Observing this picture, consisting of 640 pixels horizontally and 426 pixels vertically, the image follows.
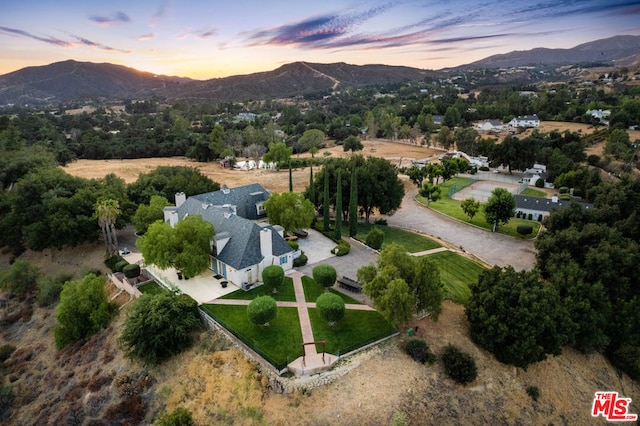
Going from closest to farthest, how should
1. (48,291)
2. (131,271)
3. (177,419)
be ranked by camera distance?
(177,419)
(131,271)
(48,291)

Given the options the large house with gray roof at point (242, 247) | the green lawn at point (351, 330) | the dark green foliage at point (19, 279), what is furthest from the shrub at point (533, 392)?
the dark green foliage at point (19, 279)

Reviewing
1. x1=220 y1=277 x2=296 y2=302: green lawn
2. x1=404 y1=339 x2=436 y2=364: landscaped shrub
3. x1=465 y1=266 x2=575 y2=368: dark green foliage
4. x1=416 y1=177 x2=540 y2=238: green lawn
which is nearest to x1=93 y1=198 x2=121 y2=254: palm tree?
x1=220 y1=277 x2=296 y2=302: green lawn

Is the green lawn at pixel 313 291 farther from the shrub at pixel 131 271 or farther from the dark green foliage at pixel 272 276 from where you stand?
the shrub at pixel 131 271

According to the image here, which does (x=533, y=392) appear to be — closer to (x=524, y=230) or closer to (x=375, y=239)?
(x=375, y=239)

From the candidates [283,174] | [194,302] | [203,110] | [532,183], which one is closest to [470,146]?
[532,183]

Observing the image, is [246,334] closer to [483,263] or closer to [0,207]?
[483,263]

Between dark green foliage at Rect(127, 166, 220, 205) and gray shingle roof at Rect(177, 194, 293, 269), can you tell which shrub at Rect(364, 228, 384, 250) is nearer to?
gray shingle roof at Rect(177, 194, 293, 269)

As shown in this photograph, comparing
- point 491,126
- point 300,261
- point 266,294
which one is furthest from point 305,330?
point 491,126
